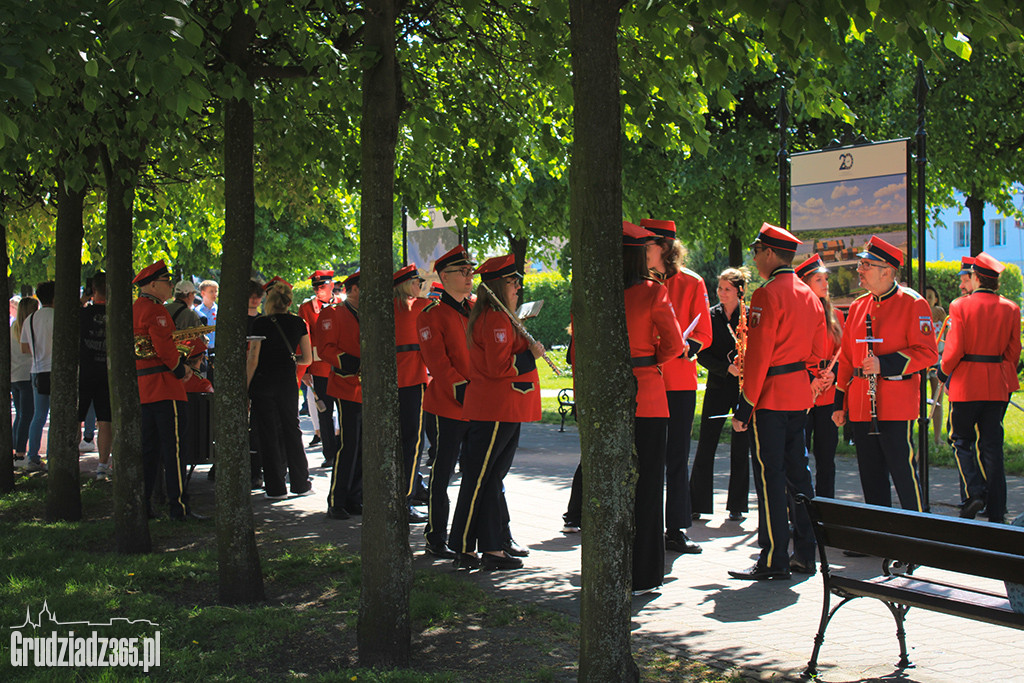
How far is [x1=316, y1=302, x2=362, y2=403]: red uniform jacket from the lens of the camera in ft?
30.7

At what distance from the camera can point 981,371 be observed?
28.9 feet

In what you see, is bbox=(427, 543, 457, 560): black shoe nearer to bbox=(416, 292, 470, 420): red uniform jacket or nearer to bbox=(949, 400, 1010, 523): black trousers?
bbox=(416, 292, 470, 420): red uniform jacket

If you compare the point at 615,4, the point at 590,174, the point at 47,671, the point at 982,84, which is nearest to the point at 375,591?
the point at 47,671

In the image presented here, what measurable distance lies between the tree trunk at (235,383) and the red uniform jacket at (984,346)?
620cm

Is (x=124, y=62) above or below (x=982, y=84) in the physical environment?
below

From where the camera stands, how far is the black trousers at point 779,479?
6.80 metres

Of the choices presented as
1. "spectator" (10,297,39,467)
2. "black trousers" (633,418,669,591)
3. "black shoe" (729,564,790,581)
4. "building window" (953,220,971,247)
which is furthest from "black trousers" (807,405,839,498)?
"building window" (953,220,971,247)

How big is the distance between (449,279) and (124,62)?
2.81 m

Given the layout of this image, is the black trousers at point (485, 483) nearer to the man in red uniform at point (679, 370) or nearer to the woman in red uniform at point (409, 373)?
the man in red uniform at point (679, 370)

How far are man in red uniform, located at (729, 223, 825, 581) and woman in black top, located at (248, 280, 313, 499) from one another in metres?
4.98

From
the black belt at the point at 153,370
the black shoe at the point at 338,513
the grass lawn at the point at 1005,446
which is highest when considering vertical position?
the black belt at the point at 153,370

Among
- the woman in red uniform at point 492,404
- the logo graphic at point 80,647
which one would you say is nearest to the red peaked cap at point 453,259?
the woman in red uniform at point 492,404

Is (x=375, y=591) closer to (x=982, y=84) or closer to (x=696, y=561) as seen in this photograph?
(x=696, y=561)

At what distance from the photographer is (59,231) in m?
9.18
